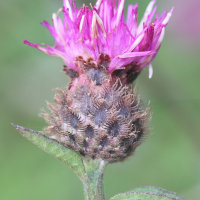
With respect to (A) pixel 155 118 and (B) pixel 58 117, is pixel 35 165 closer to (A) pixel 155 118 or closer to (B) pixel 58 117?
(A) pixel 155 118

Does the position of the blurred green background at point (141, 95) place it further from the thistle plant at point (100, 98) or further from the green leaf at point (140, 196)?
the green leaf at point (140, 196)

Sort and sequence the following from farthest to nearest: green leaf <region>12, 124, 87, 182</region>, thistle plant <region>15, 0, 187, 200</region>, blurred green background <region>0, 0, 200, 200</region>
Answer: blurred green background <region>0, 0, 200, 200</region>
thistle plant <region>15, 0, 187, 200</region>
green leaf <region>12, 124, 87, 182</region>

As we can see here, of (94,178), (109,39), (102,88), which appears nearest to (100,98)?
(102,88)

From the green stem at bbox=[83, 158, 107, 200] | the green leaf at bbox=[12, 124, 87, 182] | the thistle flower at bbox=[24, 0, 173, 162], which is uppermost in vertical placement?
the thistle flower at bbox=[24, 0, 173, 162]

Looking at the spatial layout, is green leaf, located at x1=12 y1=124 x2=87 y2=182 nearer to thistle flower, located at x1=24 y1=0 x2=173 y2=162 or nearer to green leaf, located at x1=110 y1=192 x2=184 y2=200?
thistle flower, located at x1=24 y1=0 x2=173 y2=162

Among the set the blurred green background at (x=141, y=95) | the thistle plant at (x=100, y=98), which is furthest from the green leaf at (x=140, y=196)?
the blurred green background at (x=141, y=95)

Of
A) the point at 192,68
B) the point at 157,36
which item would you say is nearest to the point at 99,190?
the point at 157,36

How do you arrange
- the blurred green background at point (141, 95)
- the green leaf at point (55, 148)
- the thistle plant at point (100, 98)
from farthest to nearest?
the blurred green background at point (141, 95)
the thistle plant at point (100, 98)
the green leaf at point (55, 148)

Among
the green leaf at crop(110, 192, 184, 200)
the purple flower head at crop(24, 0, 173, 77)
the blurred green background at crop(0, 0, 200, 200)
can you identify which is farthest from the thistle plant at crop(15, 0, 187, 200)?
the blurred green background at crop(0, 0, 200, 200)
